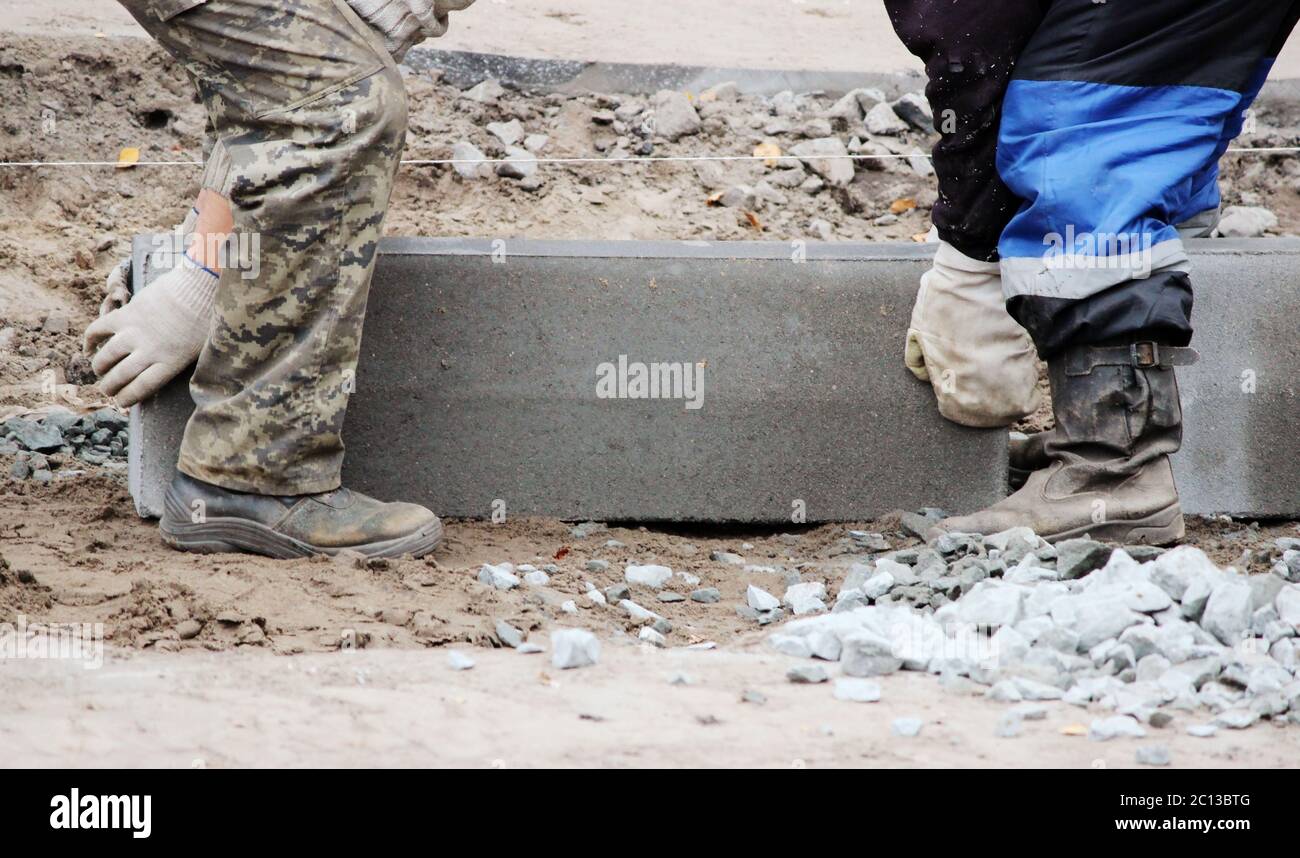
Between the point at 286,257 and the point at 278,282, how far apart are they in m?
0.06

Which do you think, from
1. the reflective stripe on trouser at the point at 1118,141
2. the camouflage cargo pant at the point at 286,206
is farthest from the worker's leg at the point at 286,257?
the reflective stripe on trouser at the point at 1118,141

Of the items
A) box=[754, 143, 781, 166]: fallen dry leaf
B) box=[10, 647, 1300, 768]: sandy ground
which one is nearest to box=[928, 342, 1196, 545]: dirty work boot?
box=[10, 647, 1300, 768]: sandy ground

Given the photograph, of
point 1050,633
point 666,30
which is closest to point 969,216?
→ point 1050,633

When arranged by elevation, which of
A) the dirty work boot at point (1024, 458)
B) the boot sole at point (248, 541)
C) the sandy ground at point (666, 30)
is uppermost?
the sandy ground at point (666, 30)

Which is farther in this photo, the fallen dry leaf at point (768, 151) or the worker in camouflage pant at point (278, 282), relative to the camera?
the fallen dry leaf at point (768, 151)

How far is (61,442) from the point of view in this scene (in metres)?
4.05

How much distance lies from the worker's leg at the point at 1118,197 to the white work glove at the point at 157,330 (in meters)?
1.83

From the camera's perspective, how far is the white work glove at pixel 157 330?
3.15 m

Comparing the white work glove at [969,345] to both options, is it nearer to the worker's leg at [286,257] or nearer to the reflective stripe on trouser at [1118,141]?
the reflective stripe on trouser at [1118,141]

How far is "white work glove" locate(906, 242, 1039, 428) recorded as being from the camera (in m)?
3.35

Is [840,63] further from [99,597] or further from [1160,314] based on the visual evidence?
[99,597]

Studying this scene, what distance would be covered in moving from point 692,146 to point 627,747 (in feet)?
14.0

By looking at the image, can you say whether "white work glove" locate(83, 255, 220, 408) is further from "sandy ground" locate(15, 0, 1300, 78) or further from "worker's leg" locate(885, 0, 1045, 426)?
"sandy ground" locate(15, 0, 1300, 78)
